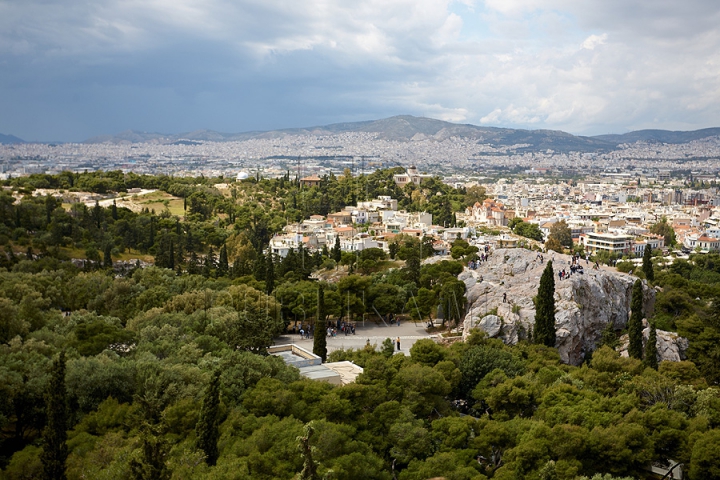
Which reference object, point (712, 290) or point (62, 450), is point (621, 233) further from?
point (62, 450)

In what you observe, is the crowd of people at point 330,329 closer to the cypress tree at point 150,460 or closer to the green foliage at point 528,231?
the cypress tree at point 150,460

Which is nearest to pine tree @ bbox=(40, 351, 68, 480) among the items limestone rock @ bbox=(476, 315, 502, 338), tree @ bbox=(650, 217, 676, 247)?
limestone rock @ bbox=(476, 315, 502, 338)

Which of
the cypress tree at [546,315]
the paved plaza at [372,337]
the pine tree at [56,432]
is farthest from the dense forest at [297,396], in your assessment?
the cypress tree at [546,315]

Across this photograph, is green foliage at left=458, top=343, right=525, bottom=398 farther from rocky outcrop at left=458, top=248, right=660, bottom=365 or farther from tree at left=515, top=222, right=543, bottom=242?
tree at left=515, top=222, right=543, bottom=242

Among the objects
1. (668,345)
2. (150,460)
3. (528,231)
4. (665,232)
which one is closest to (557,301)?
(668,345)

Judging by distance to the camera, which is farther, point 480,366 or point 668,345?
point 668,345

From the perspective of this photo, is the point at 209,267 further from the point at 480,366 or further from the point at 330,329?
the point at 480,366

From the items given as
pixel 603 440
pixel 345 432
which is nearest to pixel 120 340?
pixel 345 432
